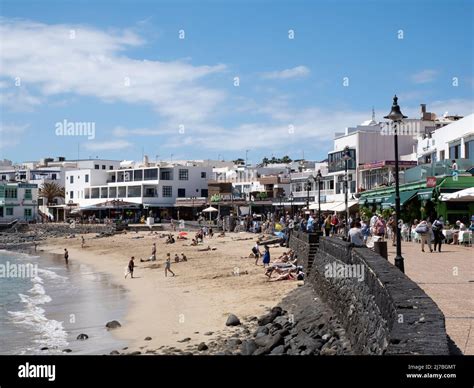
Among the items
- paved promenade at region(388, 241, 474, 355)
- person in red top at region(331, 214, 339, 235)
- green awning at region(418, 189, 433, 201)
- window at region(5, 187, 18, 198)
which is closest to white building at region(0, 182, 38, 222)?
window at region(5, 187, 18, 198)

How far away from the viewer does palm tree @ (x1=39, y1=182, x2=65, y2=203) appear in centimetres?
9775

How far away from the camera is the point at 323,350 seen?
1173cm

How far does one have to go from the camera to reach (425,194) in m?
30.2

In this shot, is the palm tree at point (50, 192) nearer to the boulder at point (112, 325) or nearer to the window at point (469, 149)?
the window at point (469, 149)

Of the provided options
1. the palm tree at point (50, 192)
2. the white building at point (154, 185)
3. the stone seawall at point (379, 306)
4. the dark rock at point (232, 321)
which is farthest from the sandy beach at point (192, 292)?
the palm tree at point (50, 192)

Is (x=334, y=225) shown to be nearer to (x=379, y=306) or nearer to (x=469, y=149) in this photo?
(x=469, y=149)

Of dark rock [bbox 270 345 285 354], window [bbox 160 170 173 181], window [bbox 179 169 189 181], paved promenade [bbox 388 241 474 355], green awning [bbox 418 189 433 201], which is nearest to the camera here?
paved promenade [bbox 388 241 474 355]

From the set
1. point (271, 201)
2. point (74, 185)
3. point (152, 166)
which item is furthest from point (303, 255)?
point (74, 185)

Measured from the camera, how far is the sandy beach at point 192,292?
18125mm

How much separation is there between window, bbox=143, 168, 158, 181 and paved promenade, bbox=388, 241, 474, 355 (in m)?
61.0

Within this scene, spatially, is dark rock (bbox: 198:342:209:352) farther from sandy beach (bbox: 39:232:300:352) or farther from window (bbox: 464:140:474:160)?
window (bbox: 464:140:474:160)

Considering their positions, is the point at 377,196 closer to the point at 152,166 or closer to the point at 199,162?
the point at 152,166

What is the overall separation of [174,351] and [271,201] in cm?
5704

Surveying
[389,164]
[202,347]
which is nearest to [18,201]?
[389,164]
